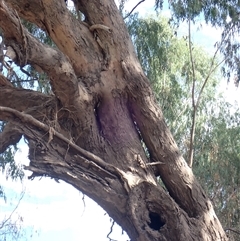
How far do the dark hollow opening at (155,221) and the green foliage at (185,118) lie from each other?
14.2 ft

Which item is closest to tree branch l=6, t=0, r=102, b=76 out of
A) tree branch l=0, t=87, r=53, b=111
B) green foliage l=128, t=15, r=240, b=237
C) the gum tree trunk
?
the gum tree trunk

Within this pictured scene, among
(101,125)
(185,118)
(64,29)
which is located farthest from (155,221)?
(185,118)

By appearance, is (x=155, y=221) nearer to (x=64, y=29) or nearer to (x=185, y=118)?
(x=64, y=29)

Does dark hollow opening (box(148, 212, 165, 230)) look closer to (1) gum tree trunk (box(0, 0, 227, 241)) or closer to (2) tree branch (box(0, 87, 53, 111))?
(1) gum tree trunk (box(0, 0, 227, 241))

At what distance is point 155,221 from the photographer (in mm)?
3320

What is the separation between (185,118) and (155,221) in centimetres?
498

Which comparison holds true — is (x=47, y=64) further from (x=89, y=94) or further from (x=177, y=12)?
(x=177, y=12)

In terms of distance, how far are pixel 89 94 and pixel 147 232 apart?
1.04 m

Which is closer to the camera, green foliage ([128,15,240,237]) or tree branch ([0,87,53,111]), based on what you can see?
tree branch ([0,87,53,111])

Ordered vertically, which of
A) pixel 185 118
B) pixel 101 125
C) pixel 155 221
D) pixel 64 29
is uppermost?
pixel 185 118

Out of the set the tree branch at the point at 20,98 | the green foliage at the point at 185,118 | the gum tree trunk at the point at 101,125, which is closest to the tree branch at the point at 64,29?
the gum tree trunk at the point at 101,125

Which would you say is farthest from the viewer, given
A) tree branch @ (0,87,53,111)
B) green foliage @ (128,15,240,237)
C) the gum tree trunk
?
green foliage @ (128,15,240,237)

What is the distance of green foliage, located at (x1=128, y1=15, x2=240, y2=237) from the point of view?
7.75 meters

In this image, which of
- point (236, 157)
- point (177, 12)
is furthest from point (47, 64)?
point (236, 157)
